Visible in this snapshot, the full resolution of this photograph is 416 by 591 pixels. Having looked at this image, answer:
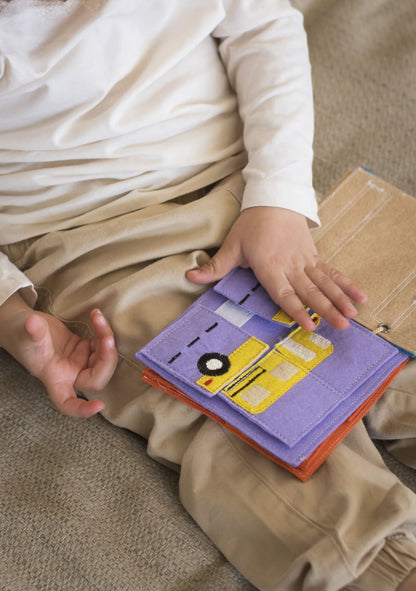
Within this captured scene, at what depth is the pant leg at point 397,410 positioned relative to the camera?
0.69 meters

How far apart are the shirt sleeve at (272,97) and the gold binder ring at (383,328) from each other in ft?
0.52

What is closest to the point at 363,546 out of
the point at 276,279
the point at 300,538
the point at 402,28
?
the point at 300,538

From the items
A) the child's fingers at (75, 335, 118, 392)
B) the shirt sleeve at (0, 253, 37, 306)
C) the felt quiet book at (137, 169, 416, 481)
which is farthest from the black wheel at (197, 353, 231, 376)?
the shirt sleeve at (0, 253, 37, 306)

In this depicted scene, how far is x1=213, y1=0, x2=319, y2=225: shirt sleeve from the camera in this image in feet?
2.49

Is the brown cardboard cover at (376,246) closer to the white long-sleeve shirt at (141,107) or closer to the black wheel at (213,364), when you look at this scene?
the white long-sleeve shirt at (141,107)

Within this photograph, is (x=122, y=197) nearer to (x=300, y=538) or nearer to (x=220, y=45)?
(x=220, y=45)

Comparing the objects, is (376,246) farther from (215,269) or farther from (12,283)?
(12,283)

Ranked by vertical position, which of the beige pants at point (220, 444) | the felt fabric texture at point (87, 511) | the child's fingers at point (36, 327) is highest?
the child's fingers at point (36, 327)

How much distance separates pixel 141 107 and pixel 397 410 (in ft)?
1.52

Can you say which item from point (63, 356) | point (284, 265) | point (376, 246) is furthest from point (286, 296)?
point (63, 356)

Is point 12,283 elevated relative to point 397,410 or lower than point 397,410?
elevated

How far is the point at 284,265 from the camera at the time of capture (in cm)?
73

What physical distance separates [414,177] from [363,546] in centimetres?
66

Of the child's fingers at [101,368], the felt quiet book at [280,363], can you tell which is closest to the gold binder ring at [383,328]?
the felt quiet book at [280,363]
